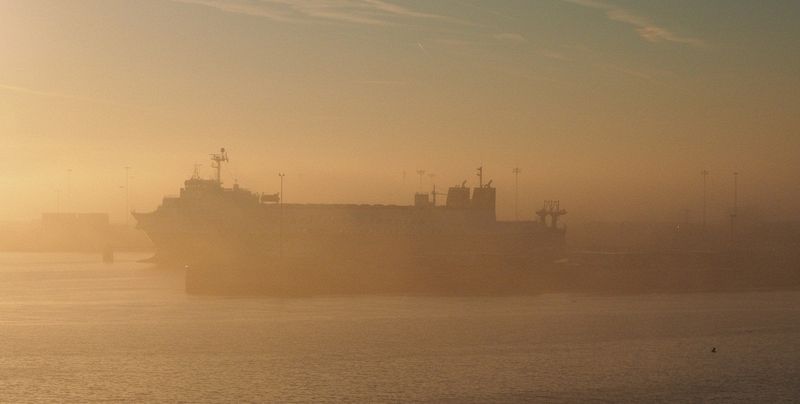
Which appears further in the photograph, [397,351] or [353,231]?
[353,231]

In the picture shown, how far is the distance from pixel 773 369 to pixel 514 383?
8.43 m

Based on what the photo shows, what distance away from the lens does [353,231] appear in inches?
3140

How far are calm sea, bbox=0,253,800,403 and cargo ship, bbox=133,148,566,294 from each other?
2285 cm

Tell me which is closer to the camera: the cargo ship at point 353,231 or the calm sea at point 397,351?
the calm sea at point 397,351

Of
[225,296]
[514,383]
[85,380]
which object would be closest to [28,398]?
[85,380]

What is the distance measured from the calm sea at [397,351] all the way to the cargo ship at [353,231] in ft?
75.0

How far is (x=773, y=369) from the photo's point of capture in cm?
2755

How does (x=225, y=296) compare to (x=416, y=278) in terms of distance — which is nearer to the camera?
(x=225, y=296)

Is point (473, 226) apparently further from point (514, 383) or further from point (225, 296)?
point (514, 383)

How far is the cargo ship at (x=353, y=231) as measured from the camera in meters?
73.6

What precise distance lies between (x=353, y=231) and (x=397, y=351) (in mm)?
49009

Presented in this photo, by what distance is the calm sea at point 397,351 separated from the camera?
23750 millimetres

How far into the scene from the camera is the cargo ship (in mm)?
73625

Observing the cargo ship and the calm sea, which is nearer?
the calm sea
